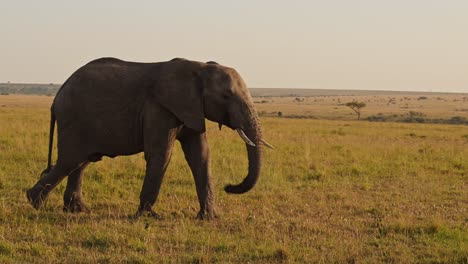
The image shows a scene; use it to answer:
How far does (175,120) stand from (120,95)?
3.26 feet

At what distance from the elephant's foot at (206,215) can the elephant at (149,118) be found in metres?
0.02

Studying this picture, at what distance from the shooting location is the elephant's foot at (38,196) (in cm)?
887

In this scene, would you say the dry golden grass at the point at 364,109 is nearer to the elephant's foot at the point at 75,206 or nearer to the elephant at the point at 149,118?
the elephant at the point at 149,118

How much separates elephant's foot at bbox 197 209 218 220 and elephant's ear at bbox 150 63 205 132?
4.19ft

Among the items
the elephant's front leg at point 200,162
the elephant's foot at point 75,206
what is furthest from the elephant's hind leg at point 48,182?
the elephant's front leg at point 200,162

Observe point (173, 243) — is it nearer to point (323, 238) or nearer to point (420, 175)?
point (323, 238)

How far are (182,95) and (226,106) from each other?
0.69 metres

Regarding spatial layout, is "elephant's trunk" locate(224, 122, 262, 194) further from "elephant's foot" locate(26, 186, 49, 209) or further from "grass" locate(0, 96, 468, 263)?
"elephant's foot" locate(26, 186, 49, 209)

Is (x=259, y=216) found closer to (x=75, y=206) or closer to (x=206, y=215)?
(x=206, y=215)

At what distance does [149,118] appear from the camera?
8.35 meters

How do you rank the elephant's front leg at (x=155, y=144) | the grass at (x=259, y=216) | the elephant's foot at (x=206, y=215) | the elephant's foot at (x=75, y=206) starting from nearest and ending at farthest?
the grass at (x=259, y=216)
the elephant's front leg at (x=155, y=144)
the elephant's foot at (x=206, y=215)
the elephant's foot at (x=75, y=206)

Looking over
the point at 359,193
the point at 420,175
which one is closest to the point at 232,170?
the point at 359,193

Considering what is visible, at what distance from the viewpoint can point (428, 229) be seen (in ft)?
26.2

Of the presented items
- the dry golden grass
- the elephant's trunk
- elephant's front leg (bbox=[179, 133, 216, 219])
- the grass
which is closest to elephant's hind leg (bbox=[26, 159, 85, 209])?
the grass
